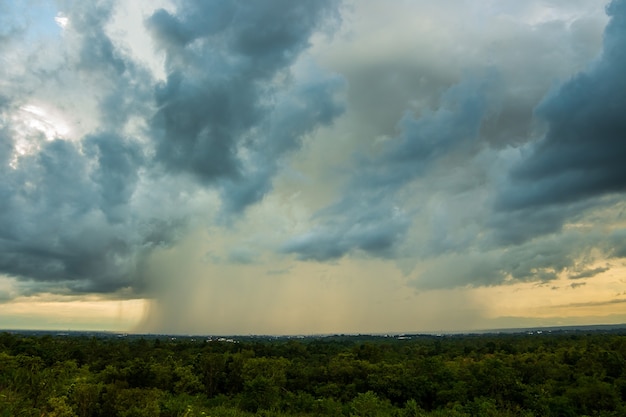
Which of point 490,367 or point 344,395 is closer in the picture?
point 490,367

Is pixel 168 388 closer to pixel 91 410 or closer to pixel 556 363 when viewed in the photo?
pixel 91 410

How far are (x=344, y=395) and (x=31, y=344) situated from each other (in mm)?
90156

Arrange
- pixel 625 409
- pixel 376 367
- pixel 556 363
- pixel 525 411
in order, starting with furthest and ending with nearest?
pixel 556 363 → pixel 376 367 → pixel 525 411 → pixel 625 409

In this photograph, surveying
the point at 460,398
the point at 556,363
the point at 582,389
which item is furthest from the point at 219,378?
the point at 556,363

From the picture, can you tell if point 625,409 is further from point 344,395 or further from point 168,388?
point 168,388

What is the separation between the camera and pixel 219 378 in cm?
8875

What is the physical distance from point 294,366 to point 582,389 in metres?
51.5

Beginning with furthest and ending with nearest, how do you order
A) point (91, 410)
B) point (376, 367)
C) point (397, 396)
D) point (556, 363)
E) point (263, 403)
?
point (556, 363) < point (376, 367) < point (397, 396) < point (263, 403) < point (91, 410)

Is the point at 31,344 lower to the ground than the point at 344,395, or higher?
higher

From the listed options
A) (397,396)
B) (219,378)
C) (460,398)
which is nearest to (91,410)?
(219,378)

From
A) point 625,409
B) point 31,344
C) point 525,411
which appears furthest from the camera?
point 31,344

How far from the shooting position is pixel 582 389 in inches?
2562

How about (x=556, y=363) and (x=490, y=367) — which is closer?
(x=490, y=367)

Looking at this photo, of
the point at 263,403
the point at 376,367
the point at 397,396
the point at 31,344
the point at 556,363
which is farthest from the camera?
the point at 31,344
